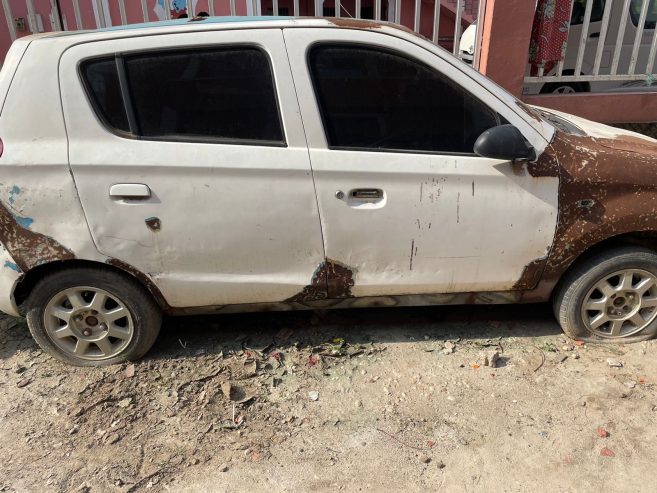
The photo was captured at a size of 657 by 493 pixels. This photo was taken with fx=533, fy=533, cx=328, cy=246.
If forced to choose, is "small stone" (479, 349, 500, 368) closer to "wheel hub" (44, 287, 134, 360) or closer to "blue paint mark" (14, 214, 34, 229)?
"wheel hub" (44, 287, 134, 360)

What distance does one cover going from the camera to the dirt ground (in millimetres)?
2410

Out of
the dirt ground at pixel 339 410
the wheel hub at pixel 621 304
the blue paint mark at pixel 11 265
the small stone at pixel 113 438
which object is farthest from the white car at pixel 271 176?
the small stone at pixel 113 438

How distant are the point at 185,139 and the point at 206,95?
0.25 m

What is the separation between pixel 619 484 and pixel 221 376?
2.03m

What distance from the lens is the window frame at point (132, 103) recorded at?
2.62m

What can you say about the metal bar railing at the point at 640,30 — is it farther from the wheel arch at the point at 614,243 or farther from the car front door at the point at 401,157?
the car front door at the point at 401,157

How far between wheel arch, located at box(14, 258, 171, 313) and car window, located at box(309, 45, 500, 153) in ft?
4.06

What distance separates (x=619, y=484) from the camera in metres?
2.32

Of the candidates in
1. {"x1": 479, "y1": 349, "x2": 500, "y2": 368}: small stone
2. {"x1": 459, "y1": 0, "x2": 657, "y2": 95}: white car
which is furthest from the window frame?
{"x1": 459, "y1": 0, "x2": 657, "y2": 95}: white car

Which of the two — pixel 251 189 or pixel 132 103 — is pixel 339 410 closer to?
pixel 251 189

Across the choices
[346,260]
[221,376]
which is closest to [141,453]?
[221,376]

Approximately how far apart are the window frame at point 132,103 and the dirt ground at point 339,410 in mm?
1289

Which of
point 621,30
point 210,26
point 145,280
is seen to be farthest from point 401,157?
point 621,30

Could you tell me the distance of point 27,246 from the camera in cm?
271
